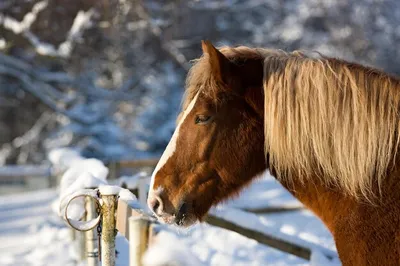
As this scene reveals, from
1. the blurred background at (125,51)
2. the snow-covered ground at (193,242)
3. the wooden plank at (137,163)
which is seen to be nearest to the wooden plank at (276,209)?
the snow-covered ground at (193,242)

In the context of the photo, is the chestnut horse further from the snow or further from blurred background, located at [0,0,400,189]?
blurred background, located at [0,0,400,189]

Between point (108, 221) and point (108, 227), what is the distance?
3 centimetres

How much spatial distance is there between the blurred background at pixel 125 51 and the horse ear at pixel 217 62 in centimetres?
1314

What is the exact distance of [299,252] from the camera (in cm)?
592

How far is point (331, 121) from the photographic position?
2.80m

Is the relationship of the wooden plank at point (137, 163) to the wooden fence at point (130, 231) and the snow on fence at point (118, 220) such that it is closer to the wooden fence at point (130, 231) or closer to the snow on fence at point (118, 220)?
the snow on fence at point (118, 220)

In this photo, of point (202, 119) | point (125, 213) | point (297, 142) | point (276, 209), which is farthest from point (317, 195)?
point (276, 209)

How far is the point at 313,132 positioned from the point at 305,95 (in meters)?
0.19

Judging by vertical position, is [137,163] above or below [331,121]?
below

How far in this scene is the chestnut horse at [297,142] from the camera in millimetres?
2648

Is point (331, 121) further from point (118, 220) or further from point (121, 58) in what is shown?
point (121, 58)

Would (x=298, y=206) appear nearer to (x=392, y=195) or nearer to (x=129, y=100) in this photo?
(x=392, y=195)

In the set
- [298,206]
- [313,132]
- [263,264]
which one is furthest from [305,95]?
[298,206]

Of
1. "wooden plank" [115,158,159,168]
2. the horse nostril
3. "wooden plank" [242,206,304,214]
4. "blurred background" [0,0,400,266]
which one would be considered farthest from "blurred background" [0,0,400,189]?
the horse nostril
